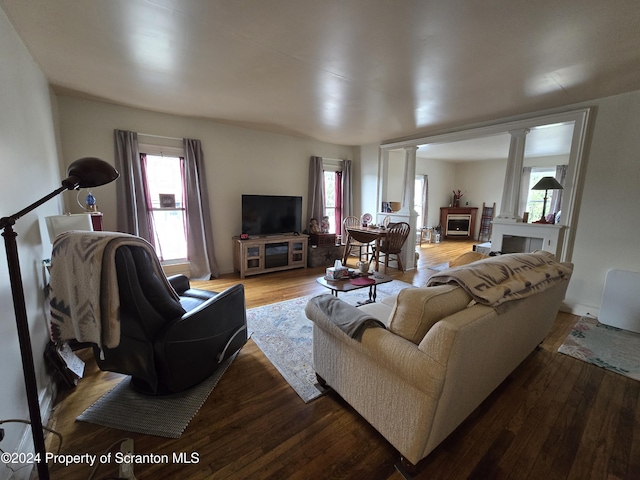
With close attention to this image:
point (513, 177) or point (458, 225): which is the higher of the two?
point (513, 177)

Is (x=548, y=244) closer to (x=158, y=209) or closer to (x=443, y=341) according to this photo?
(x=443, y=341)

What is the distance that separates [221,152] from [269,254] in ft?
5.82

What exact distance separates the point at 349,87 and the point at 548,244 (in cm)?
303

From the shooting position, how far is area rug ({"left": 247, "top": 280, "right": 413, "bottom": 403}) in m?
1.87

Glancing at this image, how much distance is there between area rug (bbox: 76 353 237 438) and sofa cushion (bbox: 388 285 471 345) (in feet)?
4.33

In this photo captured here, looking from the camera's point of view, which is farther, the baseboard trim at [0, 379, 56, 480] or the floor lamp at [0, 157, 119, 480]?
the baseboard trim at [0, 379, 56, 480]

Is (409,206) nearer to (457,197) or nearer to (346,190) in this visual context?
(346,190)

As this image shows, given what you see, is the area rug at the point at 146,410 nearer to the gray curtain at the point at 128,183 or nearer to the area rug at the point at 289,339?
the area rug at the point at 289,339

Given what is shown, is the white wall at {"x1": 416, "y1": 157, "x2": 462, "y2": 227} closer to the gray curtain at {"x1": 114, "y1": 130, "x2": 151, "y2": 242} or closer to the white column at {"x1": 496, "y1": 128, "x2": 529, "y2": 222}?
the white column at {"x1": 496, "y1": 128, "x2": 529, "y2": 222}

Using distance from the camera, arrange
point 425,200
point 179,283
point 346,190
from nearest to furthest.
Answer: point 179,283 < point 346,190 < point 425,200

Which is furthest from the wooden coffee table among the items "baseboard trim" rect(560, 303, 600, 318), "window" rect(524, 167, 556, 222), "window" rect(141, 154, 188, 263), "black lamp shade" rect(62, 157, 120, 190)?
"window" rect(524, 167, 556, 222)

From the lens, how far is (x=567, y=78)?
234 cm

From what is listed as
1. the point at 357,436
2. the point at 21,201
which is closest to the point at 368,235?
the point at 357,436

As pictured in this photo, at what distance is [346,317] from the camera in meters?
1.45
